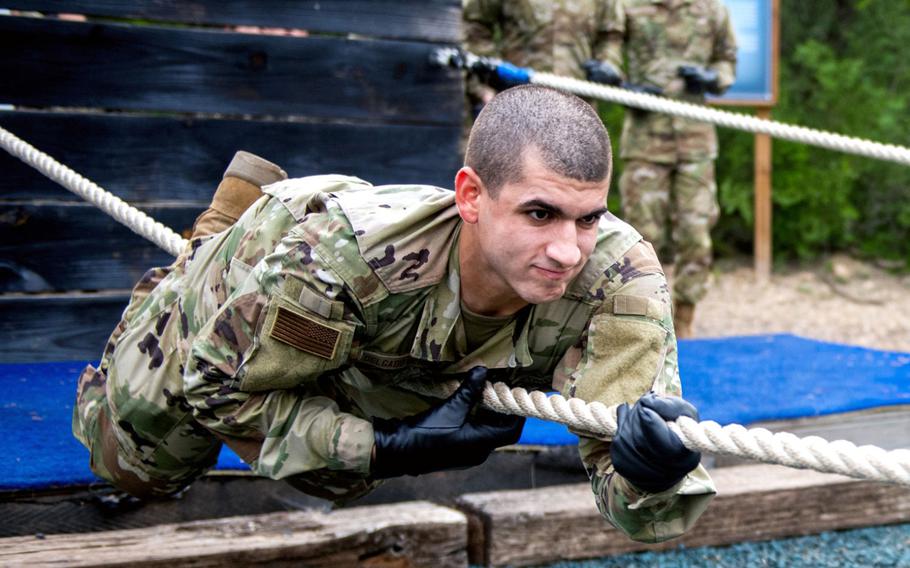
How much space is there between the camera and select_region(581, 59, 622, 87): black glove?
18.2 ft

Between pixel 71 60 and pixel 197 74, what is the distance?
438mm

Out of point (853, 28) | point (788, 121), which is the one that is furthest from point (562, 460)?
point (853, 28)

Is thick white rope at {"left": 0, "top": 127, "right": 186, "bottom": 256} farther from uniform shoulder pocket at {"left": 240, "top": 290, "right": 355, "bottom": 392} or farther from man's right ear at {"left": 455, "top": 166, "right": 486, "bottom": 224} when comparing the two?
man's right ear at {"left": 455, "top": 166, "right": 486, "bottom": 224}

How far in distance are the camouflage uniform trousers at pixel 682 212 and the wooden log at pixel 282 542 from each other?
3.29 metres

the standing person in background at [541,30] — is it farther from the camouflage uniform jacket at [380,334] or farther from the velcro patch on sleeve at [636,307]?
the velcro patch on sleeve at [636,307]

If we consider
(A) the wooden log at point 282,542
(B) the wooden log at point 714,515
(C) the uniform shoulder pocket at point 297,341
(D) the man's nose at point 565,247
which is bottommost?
(B) the wooden log at point 714,515

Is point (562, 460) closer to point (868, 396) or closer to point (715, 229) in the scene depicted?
point (868, 396)

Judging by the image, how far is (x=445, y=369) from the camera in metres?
2.23

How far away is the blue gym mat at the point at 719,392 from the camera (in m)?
2.79

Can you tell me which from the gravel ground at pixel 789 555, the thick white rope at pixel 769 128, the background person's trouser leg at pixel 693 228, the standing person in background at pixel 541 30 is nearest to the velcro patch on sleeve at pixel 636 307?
the gravel ground at pixel 789 555

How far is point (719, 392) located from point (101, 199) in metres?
2.10

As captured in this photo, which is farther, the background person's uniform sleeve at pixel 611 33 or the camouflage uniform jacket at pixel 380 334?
the background person's uniform sleeve at pixel 611 33

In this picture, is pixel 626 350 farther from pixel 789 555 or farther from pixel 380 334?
pixel 789 555

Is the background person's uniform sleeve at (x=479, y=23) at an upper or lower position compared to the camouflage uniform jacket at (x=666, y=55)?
upper
